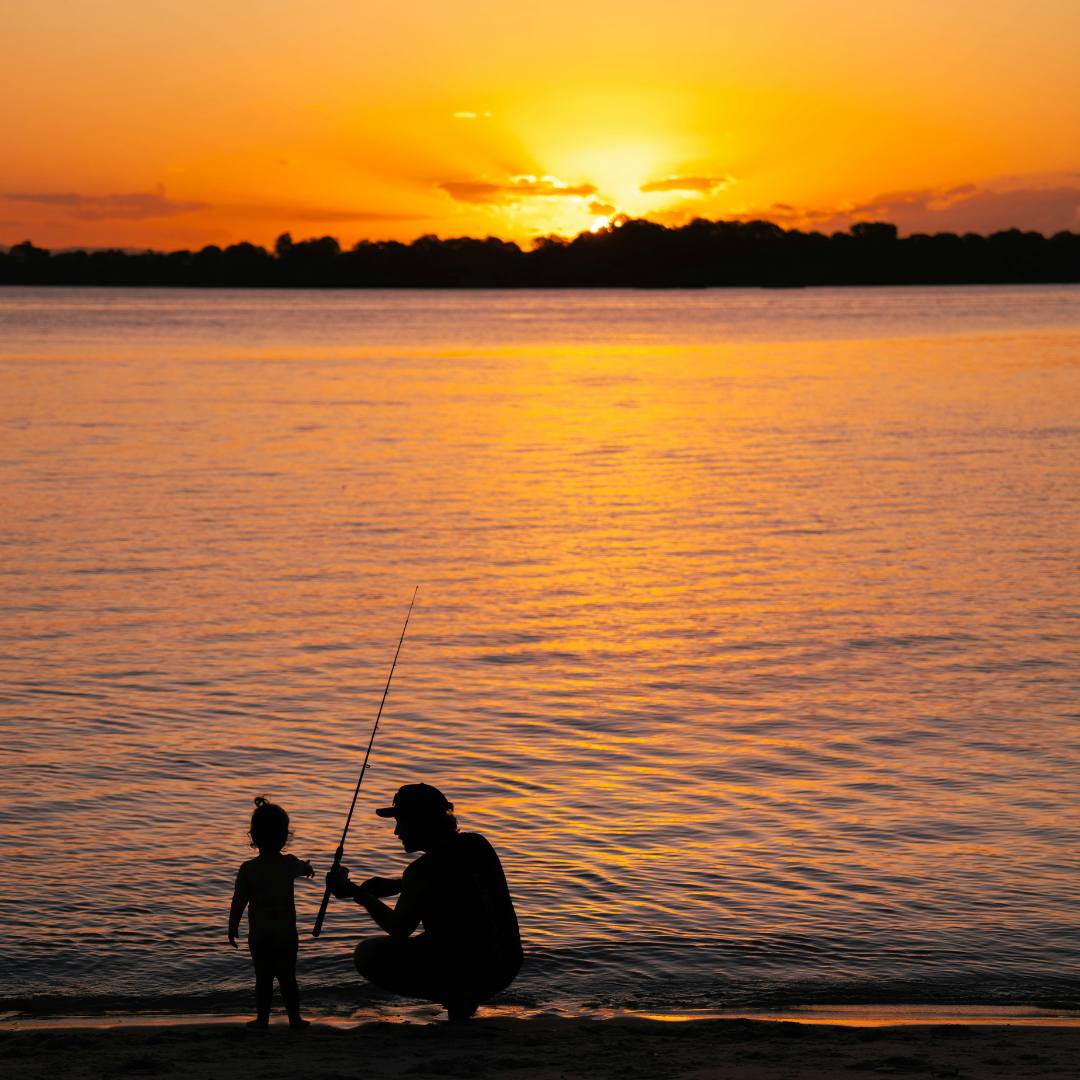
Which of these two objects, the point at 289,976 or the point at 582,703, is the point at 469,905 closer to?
the point at 289,976

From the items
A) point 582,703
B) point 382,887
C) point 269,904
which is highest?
point 382,887

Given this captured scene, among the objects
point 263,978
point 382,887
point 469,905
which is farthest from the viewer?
point 263,978

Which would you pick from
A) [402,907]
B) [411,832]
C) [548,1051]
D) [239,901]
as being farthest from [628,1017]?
[239,901]

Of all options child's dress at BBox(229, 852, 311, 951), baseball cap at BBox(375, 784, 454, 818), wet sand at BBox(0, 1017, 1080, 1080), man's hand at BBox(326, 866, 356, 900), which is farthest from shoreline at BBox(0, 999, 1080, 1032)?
baseball cap at BBox(375, 784, 454, 818)

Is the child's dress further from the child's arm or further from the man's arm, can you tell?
the man's arm

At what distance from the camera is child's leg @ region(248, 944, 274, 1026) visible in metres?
6.27

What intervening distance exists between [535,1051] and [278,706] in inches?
269

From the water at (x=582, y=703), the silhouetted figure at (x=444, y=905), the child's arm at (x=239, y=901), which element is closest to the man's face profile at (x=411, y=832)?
the silhouetted figure at (x=444, y=905)

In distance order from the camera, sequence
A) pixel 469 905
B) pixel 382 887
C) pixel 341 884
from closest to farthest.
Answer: pixel 341 884 < pixel 469 905 < pixel 382 887

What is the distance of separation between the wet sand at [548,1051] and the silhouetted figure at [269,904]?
21cm

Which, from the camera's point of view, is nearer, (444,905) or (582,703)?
(444,905)

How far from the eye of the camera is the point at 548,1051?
592cm

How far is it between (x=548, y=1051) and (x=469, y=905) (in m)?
0.72

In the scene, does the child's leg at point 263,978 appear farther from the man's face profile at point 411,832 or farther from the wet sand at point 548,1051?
the man's face profile at point 411,832
